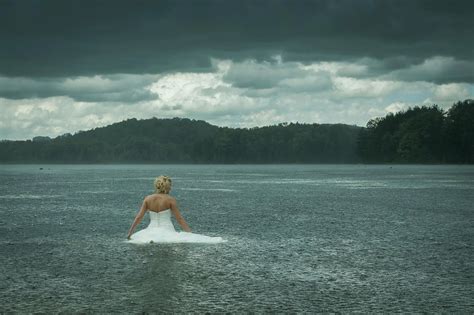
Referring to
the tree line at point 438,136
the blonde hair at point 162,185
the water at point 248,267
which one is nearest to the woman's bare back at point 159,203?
the blonde hair at point 162,185

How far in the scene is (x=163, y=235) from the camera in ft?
60.6

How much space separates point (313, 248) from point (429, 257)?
3.17 metres

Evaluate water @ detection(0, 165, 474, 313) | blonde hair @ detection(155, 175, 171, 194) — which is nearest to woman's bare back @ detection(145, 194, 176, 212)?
blonde hair @ detection(155, 175, 171, 194)

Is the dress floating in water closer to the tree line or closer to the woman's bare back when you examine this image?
the woman's bare back

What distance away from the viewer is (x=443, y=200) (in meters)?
38.0

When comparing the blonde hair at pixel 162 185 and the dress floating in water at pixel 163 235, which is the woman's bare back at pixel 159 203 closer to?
the dress floating in water at pixel 163 235

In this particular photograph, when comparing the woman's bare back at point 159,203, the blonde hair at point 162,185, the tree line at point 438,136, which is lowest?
the woman's bare back at point 159,203

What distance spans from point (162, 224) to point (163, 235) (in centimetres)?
42

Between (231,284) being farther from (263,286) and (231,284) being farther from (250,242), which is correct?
(250,242)

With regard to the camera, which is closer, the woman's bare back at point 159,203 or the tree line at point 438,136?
the woman's bare back at point 159,203

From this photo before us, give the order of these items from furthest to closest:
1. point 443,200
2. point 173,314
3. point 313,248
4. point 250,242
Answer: point 443,200, point 250,242, point 313,248, point 173,314

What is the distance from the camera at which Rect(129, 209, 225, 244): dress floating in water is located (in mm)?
18391

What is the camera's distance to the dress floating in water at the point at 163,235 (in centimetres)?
1839

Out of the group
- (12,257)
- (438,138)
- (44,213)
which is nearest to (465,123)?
(438,138)
